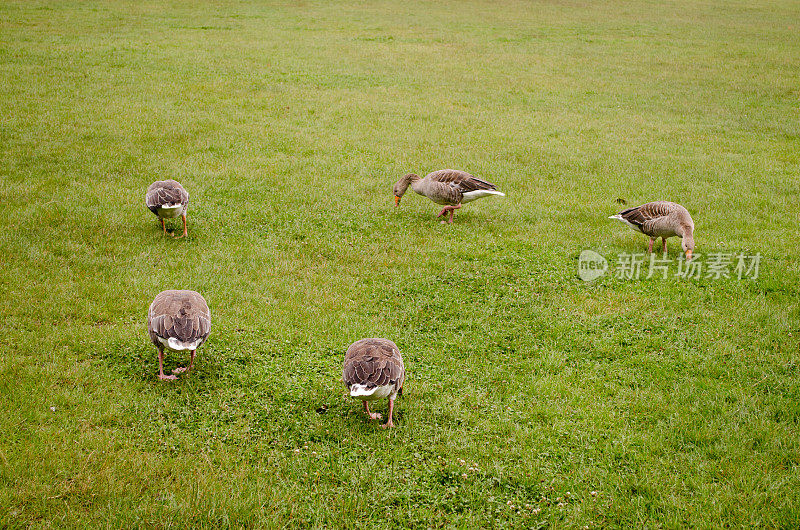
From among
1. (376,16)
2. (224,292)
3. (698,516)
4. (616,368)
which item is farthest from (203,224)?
(376,16)

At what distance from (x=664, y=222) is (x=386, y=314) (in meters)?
5.20

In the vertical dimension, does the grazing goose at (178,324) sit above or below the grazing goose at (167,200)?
below

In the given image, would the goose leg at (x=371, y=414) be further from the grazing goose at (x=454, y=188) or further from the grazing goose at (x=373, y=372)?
the grazing goose at (x=454, y=188)

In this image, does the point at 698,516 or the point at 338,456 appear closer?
→ the point at 698,516

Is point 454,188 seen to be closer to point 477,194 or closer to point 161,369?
point 477,194

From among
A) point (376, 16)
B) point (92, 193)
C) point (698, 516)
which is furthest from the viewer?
point (376, 16)

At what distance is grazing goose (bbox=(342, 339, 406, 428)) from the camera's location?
6.22 metres

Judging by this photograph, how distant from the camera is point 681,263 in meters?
10.7

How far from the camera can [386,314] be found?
9.22 m

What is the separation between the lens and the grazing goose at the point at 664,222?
1045 centimetres

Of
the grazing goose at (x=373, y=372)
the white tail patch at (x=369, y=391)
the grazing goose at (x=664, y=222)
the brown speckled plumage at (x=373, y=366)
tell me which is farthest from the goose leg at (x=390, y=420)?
the grazing goose at (x=664, y=222)

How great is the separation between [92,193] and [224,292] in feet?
18.0

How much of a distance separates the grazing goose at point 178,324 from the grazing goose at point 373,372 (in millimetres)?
1807

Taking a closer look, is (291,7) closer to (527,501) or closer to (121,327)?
(121,327)
